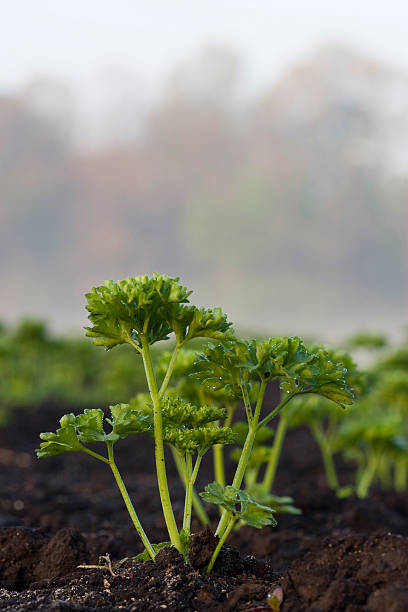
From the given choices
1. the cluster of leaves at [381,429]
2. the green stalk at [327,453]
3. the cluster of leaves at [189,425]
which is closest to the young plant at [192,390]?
the cluster of leaves at [189,425]

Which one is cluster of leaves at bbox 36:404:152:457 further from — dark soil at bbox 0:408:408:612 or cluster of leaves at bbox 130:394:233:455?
dark soil at bbox 0:408:408:612

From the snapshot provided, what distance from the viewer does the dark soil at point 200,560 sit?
7.39 ft

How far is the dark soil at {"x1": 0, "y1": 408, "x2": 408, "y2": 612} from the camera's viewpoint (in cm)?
225

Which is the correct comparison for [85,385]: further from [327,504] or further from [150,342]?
[150,342]

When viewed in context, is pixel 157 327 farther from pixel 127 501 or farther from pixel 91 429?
pixel 127 501

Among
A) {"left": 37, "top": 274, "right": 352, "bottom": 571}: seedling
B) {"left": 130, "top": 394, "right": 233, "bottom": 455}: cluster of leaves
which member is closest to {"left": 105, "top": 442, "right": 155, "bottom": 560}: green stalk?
{"left": 37, "top": 274, "right": 352, "bottom": 571}: seedling

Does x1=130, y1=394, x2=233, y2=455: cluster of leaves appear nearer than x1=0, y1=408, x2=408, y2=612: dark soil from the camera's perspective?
No

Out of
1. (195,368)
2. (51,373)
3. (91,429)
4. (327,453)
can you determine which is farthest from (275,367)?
(51,373)

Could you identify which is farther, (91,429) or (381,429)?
(381,429)

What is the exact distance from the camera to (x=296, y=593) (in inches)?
90.0

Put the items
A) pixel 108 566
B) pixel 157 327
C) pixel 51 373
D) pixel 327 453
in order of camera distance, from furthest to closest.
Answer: pixel 51 373 < pixel 327 453 < pixel 108 566 < pixel 157 327

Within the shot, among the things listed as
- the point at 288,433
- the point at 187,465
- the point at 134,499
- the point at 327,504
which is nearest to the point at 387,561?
the point at 187,465

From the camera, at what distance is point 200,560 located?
97.9 inches

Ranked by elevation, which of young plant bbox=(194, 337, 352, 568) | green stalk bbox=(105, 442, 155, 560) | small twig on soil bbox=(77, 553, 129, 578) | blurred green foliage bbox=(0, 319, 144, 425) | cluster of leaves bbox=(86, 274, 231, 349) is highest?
blurred green foliage bbox=(0, 319, 144, 425)
